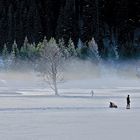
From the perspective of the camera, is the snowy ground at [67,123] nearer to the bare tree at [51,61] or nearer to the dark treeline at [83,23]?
the bare tree at [51,61]

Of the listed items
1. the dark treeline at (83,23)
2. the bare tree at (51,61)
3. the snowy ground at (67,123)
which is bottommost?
the snowy ground at (67,123)

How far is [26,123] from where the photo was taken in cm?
2662

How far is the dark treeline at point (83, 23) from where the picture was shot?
289ft

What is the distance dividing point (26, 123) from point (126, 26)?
6268cm

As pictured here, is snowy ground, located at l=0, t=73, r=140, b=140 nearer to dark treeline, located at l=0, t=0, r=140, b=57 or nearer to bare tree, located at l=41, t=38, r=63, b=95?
bare tree, located at l=41, t=38, r=63, b=95

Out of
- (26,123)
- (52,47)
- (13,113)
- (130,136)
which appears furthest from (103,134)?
(52,47)

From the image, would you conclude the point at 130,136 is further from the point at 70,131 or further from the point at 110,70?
the point at 110,70

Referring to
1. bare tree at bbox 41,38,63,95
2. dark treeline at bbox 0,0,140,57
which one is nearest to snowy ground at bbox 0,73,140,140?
bare tree at bbox 41,38,63,95

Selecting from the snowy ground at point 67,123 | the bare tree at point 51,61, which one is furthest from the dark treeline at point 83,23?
the snowy ground at point 67,123

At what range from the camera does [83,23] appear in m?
91.8

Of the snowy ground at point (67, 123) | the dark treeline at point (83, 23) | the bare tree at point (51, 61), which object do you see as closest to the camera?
the snowy ground at point (67, 123)

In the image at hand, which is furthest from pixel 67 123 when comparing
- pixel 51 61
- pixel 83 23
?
pixel 83 23

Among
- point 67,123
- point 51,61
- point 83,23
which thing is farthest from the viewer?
point 83,23

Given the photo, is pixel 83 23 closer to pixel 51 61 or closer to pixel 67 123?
pixel 51 61
